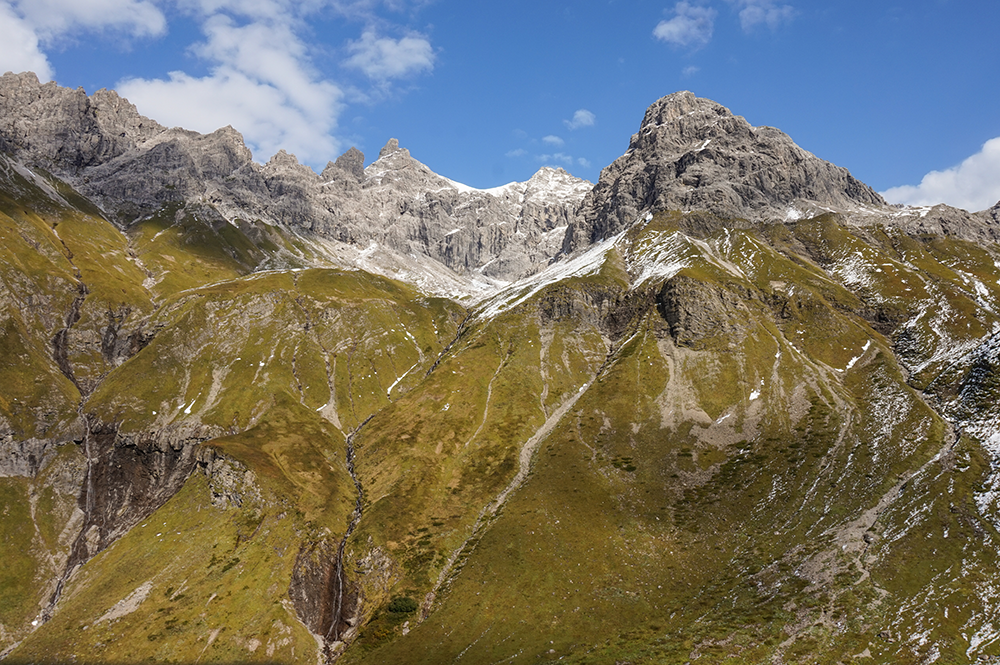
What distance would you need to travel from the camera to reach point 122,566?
436 ft

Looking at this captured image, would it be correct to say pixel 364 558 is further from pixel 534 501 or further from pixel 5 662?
pixel 5 662

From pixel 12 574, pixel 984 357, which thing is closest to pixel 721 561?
pixel 984 357

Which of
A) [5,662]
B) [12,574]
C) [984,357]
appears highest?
[12,574]

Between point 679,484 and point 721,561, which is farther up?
point 679,484

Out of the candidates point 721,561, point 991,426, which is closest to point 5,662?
point 721,561

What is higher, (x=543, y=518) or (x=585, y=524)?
(x=543, y=518)

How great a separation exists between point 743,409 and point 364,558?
396ft

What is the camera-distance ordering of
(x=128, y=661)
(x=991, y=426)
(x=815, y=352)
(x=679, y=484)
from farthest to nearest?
(x=815, y=352) → (x=679, y=484) → (x=991, y=426) → (x=128, y=661)

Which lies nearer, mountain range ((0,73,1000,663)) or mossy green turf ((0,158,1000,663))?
mossy green turf ((0,158,1000,663))

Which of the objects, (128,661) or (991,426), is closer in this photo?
(128,661)

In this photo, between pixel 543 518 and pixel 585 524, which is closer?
pixel 585 524

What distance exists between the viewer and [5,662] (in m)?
111

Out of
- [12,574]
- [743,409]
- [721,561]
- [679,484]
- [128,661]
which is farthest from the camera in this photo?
[743,409]

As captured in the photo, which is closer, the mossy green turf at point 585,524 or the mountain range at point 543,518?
the mossy green turf at point 585,524
